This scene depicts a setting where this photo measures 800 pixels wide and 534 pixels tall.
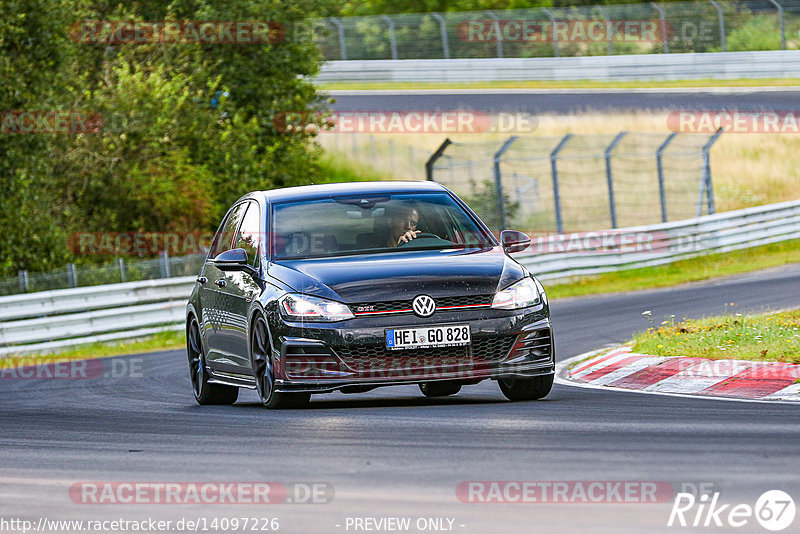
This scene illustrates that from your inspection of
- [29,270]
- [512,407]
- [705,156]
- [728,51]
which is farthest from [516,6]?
[512,407]

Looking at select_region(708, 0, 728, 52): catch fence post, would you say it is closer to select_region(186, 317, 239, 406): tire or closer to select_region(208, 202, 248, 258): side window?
select_region(208, 202, 248, 258): side window

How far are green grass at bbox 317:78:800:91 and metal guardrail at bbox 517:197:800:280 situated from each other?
11.5m

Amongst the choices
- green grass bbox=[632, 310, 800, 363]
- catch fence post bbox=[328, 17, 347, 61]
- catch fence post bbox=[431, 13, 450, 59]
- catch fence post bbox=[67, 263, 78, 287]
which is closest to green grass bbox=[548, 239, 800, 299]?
catch fence post bbox=[67, 263, 78, 287]

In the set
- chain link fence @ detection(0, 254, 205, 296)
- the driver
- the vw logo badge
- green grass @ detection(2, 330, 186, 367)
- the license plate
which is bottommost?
green grass @ detection(2, 330, 186, 367)

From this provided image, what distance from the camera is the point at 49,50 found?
27.5 metres

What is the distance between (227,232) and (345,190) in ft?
5.15

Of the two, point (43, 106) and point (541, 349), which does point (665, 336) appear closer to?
point (541, 349)

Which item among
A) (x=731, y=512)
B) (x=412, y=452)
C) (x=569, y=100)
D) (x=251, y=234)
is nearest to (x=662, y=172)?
(x=569, y=100)

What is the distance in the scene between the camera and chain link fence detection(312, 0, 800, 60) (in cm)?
4088

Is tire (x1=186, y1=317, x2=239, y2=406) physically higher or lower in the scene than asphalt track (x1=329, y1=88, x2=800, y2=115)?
higher

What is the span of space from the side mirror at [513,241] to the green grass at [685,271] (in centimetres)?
1432

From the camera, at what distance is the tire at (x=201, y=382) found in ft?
40.3

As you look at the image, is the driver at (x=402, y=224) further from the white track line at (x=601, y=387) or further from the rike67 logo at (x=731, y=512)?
the rike67 logo at (x=731, y=512)

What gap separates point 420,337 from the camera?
980 centimetres
